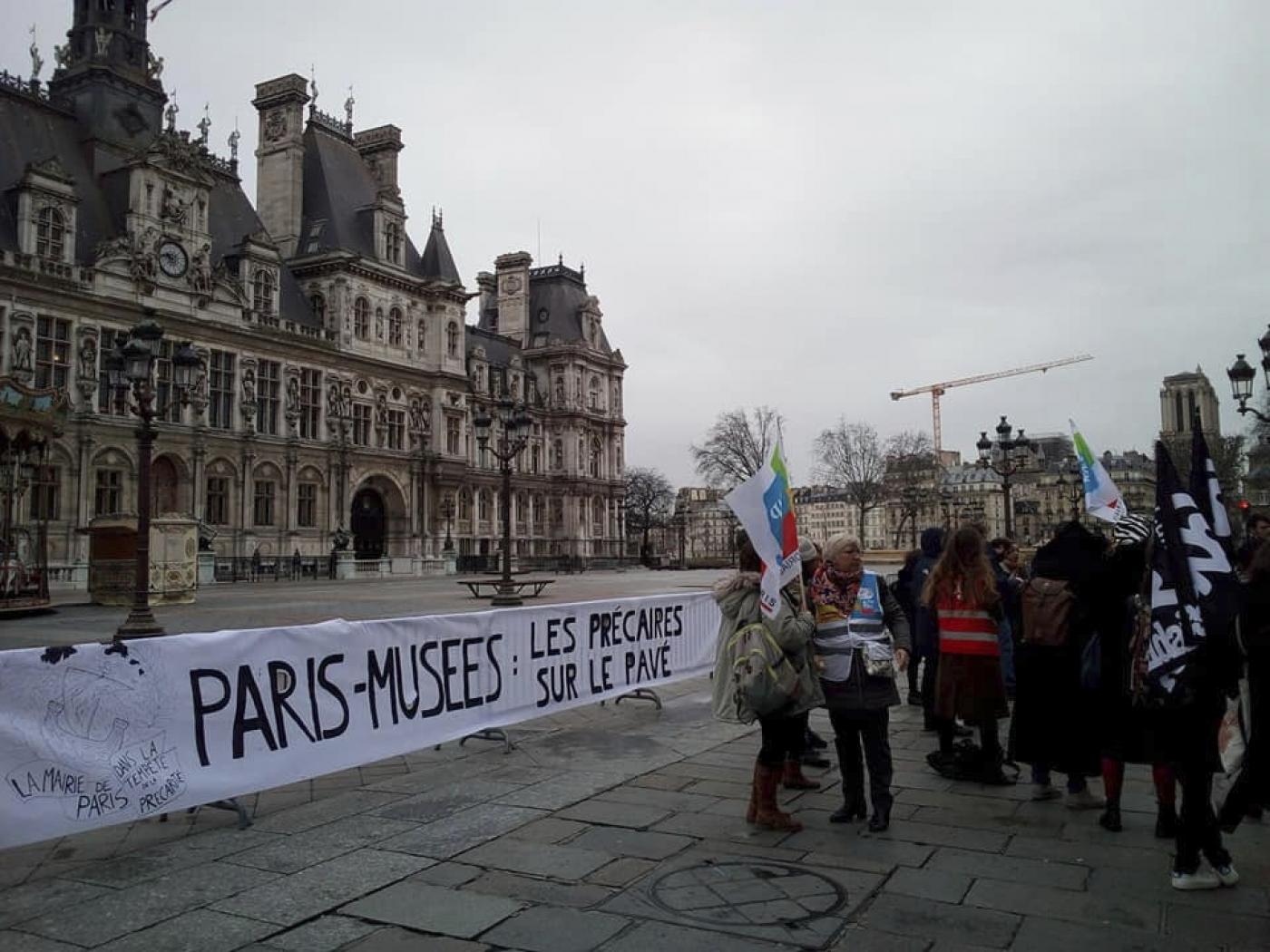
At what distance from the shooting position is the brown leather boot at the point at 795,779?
276 inches

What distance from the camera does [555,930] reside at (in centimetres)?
427

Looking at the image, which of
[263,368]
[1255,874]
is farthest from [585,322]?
[1255,874]

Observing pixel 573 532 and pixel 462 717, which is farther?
pixel 573 532

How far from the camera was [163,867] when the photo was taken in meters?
5.25

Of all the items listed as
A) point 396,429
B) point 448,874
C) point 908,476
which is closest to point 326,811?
point 448,874

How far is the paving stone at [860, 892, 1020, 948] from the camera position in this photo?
4184mm

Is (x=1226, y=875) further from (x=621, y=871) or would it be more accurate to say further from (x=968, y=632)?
(x=621, y=871)

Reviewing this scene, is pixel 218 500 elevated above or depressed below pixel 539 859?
above

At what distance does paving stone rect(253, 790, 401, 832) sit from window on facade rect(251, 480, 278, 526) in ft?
131

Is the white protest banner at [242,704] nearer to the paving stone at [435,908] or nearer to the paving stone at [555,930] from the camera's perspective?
the paving stone at [435,908]

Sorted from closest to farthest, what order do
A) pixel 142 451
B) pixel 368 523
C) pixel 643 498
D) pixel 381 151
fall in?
pixel 142 451, pixel 368 523, pixel 381 151, pixel 643 498

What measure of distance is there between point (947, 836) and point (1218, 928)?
1641 mm

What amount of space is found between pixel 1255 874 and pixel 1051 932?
1.64 metres

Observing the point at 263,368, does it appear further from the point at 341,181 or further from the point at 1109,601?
the point at 1109,601
